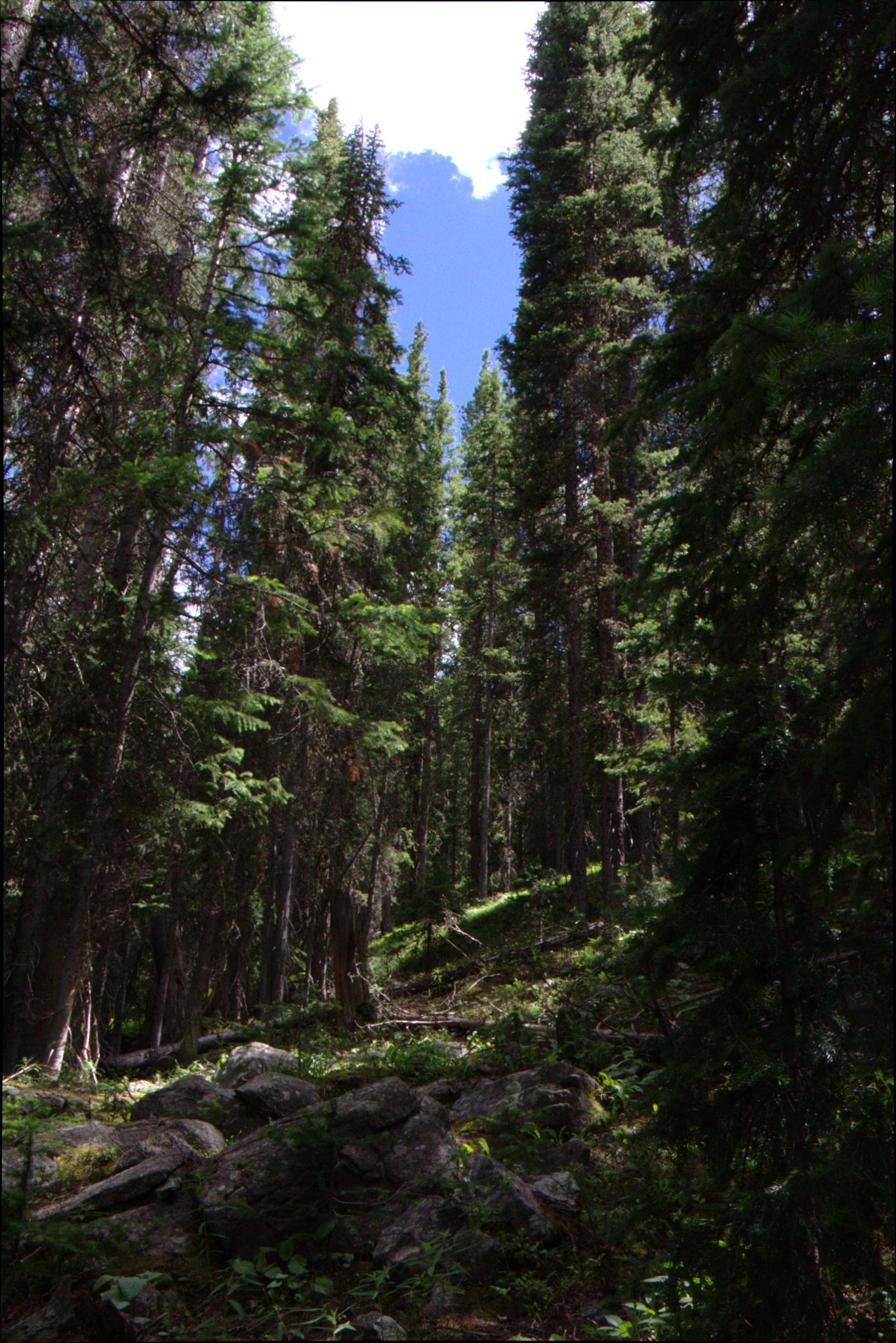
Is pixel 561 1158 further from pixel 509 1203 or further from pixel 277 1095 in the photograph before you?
pixel 277 1095

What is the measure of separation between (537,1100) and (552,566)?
11.3 m

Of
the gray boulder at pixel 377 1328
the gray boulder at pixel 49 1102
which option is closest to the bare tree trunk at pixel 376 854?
the gray boulder at pixel 49 1102

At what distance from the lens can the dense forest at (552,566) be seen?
4.16 metres

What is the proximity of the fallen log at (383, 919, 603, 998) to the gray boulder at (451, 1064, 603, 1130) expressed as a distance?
6385 millimetres

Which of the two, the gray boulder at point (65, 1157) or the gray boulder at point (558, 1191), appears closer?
the gray boulder at point (558, 1191)

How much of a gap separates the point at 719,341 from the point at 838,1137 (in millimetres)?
4448

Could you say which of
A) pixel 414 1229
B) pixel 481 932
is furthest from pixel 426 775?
Result: pixel 414 1229

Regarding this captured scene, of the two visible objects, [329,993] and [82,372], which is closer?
[82,372]

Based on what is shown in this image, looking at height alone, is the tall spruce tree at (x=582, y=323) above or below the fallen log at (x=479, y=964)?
above

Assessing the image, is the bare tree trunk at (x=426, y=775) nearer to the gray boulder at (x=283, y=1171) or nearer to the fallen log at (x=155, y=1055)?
the fallen log at (x=155, y=1055)

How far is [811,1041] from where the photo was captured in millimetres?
4285

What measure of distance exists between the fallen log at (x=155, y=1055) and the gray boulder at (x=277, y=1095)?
6.44 metres

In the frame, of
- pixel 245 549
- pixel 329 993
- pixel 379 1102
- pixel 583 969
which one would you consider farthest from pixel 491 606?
pixel 379 1102

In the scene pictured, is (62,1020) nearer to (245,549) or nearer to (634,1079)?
(245,549)
